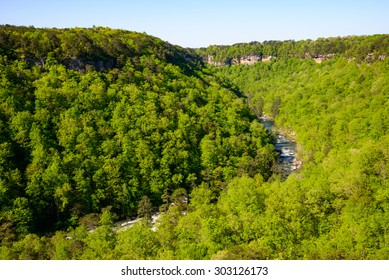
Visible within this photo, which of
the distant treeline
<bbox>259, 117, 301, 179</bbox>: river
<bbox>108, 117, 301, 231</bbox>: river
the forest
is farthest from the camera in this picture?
the distant treeline

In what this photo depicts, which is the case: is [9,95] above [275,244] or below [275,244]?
above

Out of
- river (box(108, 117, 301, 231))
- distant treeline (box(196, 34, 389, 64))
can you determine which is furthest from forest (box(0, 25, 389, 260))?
distant treeline (box(196, 34, 389, 64))

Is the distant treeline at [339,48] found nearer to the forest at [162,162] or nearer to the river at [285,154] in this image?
the forest at [162,162]

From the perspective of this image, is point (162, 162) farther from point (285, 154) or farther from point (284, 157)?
point (285, 154)

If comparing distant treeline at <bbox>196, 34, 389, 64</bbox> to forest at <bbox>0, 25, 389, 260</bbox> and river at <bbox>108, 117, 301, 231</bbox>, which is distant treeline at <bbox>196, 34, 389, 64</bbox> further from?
river at <bbox>108, 117, 301, 231</bbox>

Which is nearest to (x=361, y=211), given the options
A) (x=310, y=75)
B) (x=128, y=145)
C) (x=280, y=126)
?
(x=128, y=145)

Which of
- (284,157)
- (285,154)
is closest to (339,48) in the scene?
(285,154)

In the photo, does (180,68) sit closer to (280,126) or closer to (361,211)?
(280,126)
